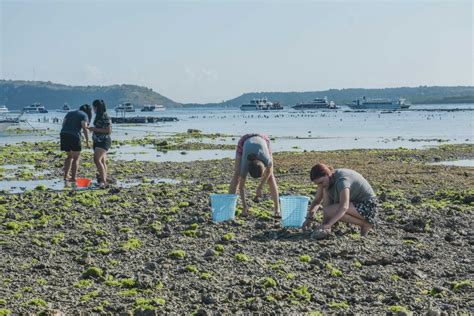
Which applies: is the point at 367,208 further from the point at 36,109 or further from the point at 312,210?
the point at 36,109

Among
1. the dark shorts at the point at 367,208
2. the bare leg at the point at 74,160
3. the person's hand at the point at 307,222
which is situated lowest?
the person's hand at the point at 307,222

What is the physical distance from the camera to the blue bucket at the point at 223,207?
13914 mm

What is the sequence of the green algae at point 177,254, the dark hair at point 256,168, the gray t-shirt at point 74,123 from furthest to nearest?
1. the gray t-shirt at point 74,123
2. the dark hair at point 256,168
3. the green algae at point 177,254

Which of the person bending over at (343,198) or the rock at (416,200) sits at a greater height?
the person bending over at (343,198)

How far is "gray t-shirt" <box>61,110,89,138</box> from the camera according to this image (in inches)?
801

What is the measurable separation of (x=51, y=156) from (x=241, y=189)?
21.2 metres

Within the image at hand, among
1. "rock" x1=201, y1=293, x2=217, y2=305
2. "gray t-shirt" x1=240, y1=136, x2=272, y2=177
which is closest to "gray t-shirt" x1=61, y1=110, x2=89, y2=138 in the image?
"gray t-shirt" x1=240, y1=136, x2=272, y2=177

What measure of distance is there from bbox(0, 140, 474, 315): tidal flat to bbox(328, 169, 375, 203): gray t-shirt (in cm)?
68

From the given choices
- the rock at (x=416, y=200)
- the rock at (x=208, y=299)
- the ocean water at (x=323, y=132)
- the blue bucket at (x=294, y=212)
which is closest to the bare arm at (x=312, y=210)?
the blue bucket at (x=294, y=212)

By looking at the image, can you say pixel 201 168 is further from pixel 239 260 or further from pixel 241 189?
pixel 239 260

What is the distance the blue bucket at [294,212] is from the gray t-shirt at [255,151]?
2.54 feet

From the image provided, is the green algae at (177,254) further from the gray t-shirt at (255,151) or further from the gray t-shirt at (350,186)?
the gray t-shirt at (350,186)

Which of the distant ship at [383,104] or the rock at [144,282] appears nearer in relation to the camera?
the rock at [144,282]

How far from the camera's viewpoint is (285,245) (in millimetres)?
12008
